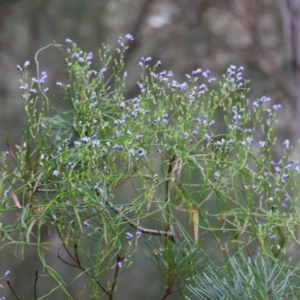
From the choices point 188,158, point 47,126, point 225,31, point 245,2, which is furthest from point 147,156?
point 225,31

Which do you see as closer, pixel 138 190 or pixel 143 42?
pixel 138 190

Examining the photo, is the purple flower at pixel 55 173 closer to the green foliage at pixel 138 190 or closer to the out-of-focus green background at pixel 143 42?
the green foliage at pixel 138 190

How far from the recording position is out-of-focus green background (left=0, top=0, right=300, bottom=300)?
463 centimetres

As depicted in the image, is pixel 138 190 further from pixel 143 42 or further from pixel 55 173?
pixel 143 42

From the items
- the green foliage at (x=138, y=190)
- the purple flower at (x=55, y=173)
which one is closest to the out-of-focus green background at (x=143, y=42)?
the green foliage at (x=138, y=190)

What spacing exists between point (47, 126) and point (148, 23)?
13.0ft

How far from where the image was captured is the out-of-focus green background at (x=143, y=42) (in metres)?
4.63

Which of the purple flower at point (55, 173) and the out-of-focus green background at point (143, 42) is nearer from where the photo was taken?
the purple flower at point (55, 173)

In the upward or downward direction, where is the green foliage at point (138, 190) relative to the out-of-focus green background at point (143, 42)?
downward

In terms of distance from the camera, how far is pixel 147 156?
0.97 meters

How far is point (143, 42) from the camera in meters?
4.85

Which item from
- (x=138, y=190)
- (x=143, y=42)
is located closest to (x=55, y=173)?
(x=138, y=190)

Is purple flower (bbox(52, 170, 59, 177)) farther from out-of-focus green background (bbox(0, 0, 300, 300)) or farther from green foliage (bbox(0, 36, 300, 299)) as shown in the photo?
out-of-focus green background (bbox(0, 0, 300, 300))

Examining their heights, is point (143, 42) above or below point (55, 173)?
above
